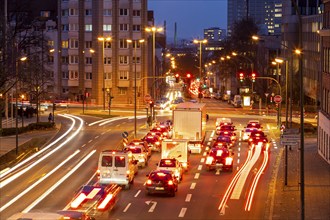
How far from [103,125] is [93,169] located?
31.5m

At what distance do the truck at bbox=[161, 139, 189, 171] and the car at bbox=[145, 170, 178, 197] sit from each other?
27.1 feet

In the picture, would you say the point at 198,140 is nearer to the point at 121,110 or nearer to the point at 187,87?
the point at 121,110

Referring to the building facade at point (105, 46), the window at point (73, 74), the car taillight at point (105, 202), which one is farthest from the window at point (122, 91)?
the car taillight at point (105, 202)

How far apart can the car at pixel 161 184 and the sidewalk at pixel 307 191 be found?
495cm

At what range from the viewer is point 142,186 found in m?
38.3

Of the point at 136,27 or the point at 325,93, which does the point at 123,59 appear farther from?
the point at 325,93

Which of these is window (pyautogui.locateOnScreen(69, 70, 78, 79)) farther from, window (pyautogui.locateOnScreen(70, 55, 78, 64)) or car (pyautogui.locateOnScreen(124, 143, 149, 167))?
car (pyautogui.locateOnScreen(124, 143, 149, 167))

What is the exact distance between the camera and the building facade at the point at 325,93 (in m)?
49.6

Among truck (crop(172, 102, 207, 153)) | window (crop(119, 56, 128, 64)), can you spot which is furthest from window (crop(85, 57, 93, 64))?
truck (crop(172, 102, 207, 153))

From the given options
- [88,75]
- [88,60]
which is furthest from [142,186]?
[88,60]

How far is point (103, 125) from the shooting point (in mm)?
76688

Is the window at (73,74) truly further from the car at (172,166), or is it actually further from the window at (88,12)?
the car at (172,166)

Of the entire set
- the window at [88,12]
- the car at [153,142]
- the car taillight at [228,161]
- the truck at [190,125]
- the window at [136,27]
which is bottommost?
the car taillight at [228,161]

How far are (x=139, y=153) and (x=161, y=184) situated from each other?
11.0m
